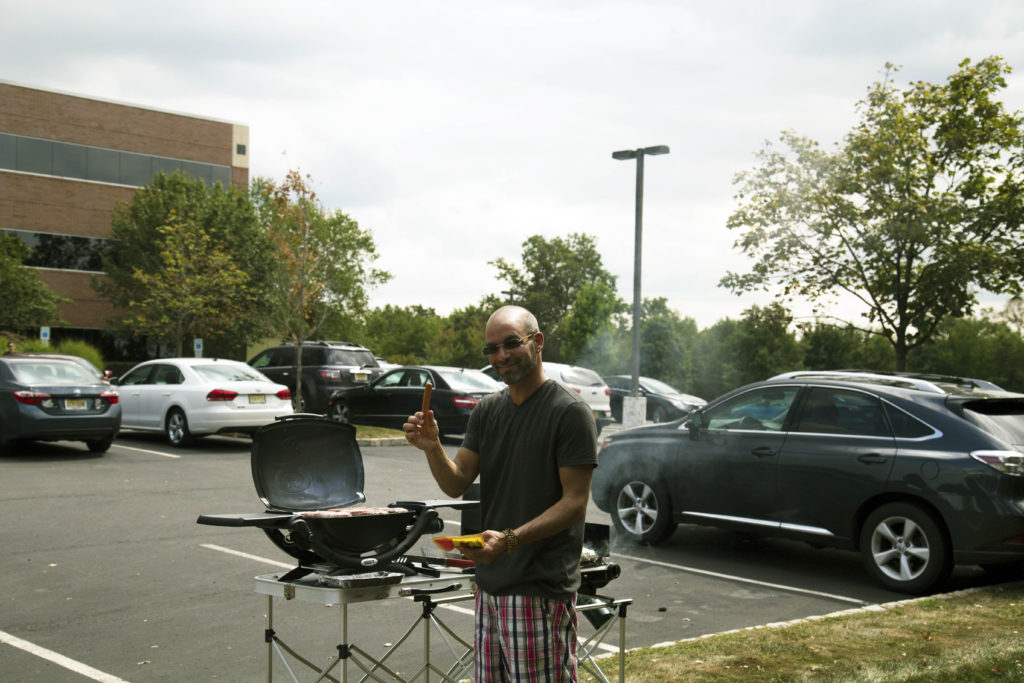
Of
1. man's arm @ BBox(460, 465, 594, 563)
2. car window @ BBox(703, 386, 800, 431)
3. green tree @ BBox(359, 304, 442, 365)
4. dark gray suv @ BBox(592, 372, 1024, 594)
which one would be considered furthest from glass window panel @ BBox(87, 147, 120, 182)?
man's arm @ BBox(460, 465, 594, 563)

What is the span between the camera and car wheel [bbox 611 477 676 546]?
9.12 metres

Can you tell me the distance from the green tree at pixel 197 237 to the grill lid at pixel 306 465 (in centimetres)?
3419

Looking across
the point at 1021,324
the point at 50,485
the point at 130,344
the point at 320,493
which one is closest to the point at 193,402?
the point at 50,485

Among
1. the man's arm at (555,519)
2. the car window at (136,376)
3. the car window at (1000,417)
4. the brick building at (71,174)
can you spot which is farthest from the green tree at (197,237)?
the man's arm at (555,519)

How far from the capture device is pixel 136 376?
18.1 metres

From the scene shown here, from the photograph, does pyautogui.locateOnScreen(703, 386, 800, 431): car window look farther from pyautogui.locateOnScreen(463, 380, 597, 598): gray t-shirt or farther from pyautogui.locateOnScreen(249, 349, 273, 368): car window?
pyautogui.locateOnScreen(249, 349, 273, 368): car window

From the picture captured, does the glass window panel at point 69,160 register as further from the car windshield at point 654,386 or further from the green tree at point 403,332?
the green tree at point 403,332

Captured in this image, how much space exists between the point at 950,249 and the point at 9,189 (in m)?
38.5

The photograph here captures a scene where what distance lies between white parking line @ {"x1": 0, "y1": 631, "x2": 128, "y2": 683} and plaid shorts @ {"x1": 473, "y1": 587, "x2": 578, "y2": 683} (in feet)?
8.58

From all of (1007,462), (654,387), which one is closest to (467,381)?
(654,387)

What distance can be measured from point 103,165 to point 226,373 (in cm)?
3195

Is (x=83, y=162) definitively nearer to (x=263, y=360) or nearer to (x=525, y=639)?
(x=263, y=360)

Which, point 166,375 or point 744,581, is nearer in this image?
point 744,581

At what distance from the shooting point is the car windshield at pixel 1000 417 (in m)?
7.44
